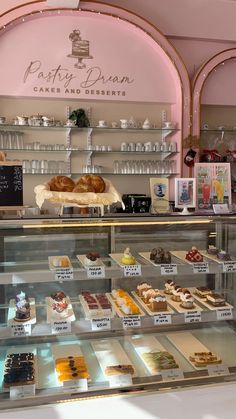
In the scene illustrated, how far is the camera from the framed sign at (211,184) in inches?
92.2

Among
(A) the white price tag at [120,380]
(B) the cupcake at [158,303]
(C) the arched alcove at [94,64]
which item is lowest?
(A) the white price tag at [120,380]

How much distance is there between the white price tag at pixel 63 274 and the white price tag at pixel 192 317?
626 mm

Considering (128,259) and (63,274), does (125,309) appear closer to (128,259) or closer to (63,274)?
(128,259)

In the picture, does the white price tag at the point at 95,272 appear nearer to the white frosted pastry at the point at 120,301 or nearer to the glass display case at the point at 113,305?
the glass display case at the point at 113,305

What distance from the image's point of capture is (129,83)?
5.23 meters

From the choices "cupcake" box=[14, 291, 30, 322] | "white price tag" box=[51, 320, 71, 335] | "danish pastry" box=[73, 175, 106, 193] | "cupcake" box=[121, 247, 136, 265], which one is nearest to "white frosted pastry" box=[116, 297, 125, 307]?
"cupcake" box=[121, 247, 136, 265]

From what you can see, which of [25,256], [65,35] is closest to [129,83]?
[65,35]

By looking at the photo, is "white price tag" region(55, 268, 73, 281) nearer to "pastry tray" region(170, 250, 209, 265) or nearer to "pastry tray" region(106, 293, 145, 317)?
"pastry tray" region(106, 293, 145, 317)

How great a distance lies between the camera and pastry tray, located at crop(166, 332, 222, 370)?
7.09 ft

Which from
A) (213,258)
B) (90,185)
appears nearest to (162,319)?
(213,258)

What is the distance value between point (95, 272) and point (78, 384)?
496mm

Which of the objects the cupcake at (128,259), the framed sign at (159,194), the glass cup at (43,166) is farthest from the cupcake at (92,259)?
the glass cup at (43,166)

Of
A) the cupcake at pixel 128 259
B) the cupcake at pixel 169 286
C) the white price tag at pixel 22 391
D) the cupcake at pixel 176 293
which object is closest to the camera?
the white price tag at pixel 22 391

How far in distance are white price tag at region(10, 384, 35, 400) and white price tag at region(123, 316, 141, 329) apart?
50 cm
